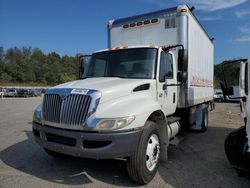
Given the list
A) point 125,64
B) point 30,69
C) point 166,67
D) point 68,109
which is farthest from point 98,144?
point 30,69

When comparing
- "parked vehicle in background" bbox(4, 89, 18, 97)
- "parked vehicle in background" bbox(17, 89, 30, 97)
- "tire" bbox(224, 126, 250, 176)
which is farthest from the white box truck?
"parked vehicle in background" bbox(17, 89, 30, 97)

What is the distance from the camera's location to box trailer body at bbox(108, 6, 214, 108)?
6812 mm

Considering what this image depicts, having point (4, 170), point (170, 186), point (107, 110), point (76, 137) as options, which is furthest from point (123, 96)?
point (4, 170)

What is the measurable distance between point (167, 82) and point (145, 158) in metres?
2.06

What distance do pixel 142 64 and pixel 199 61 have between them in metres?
3.84

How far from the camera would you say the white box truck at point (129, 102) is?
4180mm

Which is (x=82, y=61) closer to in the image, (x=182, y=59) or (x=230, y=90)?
(x=182, y=59)

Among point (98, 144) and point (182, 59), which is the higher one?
point (182, 59)

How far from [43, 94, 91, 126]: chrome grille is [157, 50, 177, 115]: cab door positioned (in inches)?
73.6

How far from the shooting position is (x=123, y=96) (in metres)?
4.68

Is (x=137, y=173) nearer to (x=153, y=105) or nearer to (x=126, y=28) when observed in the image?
(x=153, y=105)

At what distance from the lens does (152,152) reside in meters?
4.77

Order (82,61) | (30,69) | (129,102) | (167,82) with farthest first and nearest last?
(30,69) → (82,61) → (167,82) → (129,102)

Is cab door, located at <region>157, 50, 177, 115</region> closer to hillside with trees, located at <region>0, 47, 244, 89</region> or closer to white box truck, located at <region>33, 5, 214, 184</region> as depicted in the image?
white box truck, located at <region>33, 5, 214, 184</region>
